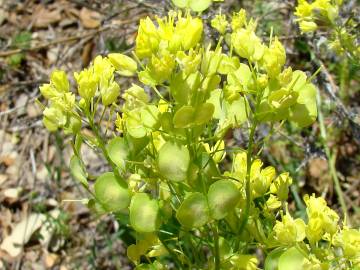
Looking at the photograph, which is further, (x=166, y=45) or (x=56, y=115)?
(x=56, y=115)

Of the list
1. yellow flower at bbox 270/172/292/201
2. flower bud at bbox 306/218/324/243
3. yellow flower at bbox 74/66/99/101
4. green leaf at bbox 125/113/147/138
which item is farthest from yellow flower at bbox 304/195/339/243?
yellow flower at bbox 74/66/99/101

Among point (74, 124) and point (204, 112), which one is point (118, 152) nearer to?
point (74, 124)

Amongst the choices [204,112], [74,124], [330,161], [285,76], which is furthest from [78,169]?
[330,161]

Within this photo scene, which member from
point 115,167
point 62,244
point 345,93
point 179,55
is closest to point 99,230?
point 62,244

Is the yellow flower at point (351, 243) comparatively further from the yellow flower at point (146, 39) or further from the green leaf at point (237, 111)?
the yellow flower at point (146, 39)

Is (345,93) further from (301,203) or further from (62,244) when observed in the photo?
(62,244)
